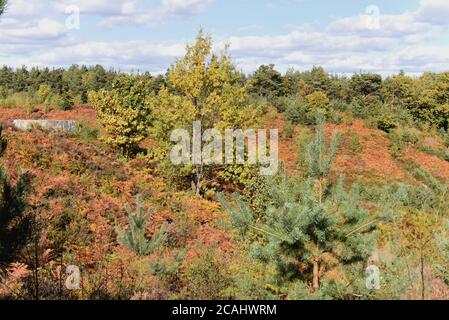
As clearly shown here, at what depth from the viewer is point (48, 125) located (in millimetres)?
21531

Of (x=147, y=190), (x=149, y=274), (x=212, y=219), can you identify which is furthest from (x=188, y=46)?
(x=149, y=274)

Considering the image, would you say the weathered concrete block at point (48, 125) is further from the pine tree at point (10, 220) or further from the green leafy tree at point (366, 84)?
the green leafy tree at point (366, 84)

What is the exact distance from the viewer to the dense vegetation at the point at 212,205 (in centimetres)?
489

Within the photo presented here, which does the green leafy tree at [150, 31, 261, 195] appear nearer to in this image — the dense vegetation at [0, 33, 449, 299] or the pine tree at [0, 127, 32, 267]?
the dense vegetation at [0, 33, 449, 299]

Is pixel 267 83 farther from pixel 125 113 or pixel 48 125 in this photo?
pixel 48 125

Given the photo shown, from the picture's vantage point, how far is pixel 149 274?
26.6 feet

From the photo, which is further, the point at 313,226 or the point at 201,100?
the point at 201,100

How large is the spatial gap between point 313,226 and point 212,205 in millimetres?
12998

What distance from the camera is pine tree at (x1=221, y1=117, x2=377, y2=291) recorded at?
15.3ft

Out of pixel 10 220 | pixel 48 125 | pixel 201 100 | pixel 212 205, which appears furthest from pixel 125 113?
pixel 10 220

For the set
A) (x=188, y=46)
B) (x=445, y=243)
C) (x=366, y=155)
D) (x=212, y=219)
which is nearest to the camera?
(x=445, y=243)

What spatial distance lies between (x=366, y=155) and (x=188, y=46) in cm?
2056

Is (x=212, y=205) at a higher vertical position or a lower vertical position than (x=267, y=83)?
lower
